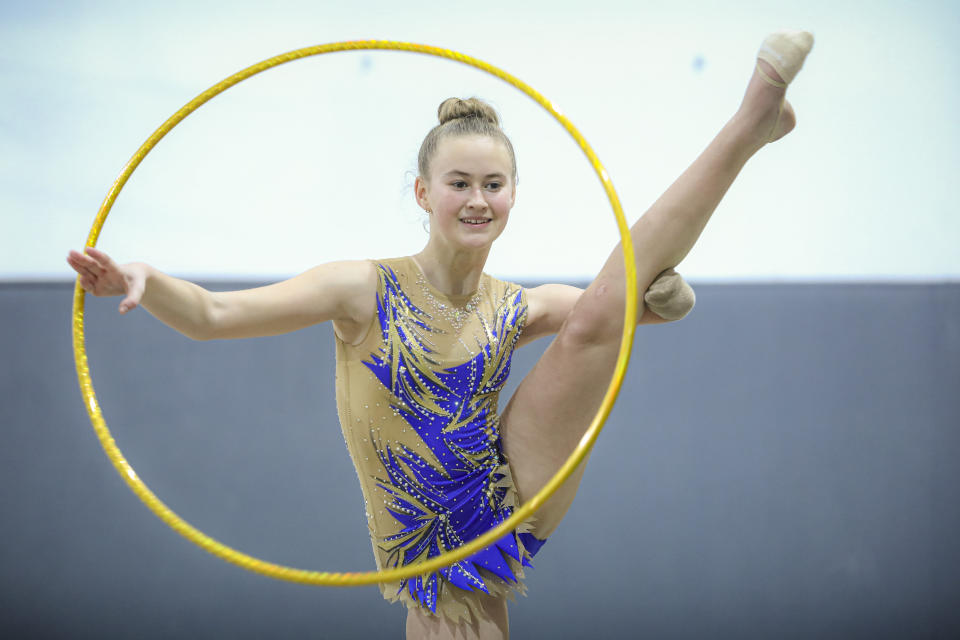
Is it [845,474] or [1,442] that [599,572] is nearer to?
[845,474]

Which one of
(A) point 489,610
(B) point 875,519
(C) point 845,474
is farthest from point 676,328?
(A) point 489,610

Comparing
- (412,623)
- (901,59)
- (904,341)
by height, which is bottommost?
(412,623)

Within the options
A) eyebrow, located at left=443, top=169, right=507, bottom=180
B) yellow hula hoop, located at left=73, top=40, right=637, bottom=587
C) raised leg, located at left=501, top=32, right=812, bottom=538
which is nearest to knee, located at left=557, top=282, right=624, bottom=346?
raised leg, located at left=501, top=32, right=812, bottom=538

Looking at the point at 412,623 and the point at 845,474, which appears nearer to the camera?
the point at 412,623

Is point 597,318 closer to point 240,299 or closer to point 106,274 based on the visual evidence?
point 240,299

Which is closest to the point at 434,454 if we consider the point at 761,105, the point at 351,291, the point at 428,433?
the point at 428,433

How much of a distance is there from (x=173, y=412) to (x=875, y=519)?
7.12 ft

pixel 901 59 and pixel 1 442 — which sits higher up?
pixel 901 59

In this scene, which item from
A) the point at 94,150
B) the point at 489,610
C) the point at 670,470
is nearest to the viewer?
the point at 489,610

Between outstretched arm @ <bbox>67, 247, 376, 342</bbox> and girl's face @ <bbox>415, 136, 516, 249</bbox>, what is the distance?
0.55 ft

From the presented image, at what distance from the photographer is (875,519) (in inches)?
97.2

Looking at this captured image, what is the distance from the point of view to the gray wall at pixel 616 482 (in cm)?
230

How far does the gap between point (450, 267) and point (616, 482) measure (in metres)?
1.27

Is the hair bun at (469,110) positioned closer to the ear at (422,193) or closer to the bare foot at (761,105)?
the ear at (422,193)
